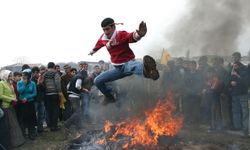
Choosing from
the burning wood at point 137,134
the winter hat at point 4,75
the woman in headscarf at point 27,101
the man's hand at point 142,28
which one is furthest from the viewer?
the woman in headscarf at point 27,101

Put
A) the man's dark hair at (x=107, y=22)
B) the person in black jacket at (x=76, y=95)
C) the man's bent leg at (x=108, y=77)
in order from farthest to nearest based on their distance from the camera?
the person in black jacket at (x=76, y=95) < the man's bent leg at (x=108, y=77) < the man's dark hair at (x=107, y=22)

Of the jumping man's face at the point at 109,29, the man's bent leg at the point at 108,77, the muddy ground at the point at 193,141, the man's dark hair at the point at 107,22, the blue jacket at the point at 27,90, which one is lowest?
the muddy ground at the point at 193,141

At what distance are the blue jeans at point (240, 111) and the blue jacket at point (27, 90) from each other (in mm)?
6223

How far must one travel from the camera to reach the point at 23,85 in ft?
32.6

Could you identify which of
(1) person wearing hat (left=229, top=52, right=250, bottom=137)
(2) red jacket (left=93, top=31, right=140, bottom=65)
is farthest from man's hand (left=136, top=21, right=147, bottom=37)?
(1) person wearing hat (left=229, top=52, right=250, bottom=137)

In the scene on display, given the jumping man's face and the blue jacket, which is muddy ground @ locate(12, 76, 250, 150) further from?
the jumping man's face

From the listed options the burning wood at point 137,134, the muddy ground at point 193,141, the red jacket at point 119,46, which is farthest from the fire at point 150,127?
A: the red jacket at point 119,46

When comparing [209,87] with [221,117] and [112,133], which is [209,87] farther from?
[112,133]

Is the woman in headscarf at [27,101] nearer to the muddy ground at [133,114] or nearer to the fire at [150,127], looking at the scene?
the muddy ground at [133,114]

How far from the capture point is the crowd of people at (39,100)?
30.8ft

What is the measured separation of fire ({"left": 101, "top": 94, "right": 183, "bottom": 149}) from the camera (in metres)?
8.55

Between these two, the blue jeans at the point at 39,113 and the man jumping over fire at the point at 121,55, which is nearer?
the man jumping over fire at the point at 121,55

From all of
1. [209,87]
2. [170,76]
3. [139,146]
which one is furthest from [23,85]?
[209,87]

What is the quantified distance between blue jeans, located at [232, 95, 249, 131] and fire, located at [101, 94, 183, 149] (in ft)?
6.23
